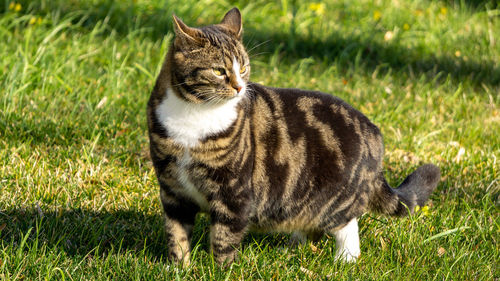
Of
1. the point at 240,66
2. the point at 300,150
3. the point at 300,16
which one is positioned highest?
the point at 240,66

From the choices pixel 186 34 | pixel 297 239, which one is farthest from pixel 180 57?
pixel 297 239

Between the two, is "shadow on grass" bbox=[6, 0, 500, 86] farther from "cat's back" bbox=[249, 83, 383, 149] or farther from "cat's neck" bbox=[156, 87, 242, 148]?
"cat's neck" bbox=[156, 87, 242, 148]

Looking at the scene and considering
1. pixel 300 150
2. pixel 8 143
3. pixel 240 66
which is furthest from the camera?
pixel 8 143

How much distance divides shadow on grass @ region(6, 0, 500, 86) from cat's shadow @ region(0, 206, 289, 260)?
271 cm

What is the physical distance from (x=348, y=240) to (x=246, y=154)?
763 millimetres

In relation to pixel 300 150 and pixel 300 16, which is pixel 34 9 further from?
pixel 300 150

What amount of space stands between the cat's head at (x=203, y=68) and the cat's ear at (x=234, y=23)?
0.69ft

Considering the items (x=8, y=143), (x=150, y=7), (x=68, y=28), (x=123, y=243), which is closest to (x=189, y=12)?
(x=150, y=7)

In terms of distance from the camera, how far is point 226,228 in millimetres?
2871

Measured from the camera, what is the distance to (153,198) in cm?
361

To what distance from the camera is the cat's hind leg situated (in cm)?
317

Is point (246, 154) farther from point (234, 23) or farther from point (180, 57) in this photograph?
point (234, 23)

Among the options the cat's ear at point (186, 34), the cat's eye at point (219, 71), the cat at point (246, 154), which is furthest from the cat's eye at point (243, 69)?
the cat's ear at point (186, 34)

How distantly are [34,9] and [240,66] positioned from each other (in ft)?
11.6
